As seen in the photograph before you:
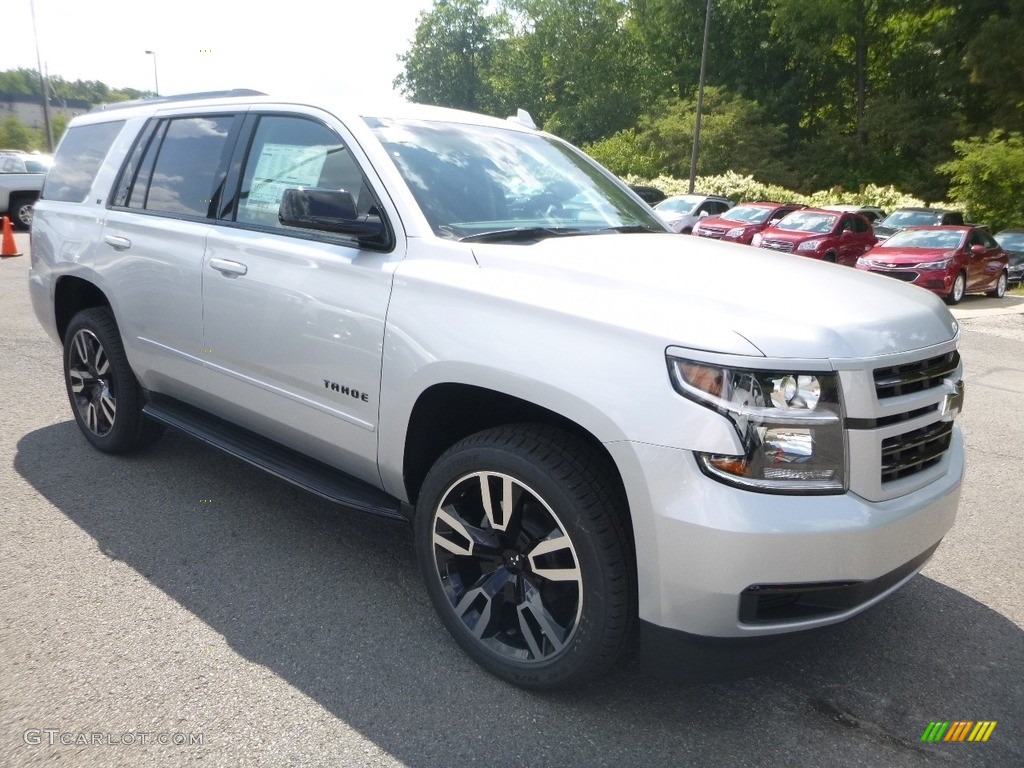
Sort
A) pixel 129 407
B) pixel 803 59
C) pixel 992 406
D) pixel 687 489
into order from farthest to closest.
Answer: pixel 803 59
pixel 992 406
pixel 129 407
pixel 687 489

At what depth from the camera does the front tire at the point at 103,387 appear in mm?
4621

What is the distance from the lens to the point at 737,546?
7.57 ft

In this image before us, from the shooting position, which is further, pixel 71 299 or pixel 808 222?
pixel 808 222

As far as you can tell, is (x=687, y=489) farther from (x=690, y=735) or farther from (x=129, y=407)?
(x=129, y=407)

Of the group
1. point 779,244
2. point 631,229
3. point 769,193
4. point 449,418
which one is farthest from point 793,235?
point 449,418

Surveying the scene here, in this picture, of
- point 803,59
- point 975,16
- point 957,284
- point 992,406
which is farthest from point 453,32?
point 992,406

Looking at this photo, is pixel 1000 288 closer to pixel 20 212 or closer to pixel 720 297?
pixel 720 297

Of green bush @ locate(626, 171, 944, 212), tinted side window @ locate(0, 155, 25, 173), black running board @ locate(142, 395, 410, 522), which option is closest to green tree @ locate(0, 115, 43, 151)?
tinted side window @ locate(0, 155, 25, 173)

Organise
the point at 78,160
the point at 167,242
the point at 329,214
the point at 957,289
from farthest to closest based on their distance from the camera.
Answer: the point at 957,289 → the point at 78,160 → the point at 167,242 → the point at 329,214

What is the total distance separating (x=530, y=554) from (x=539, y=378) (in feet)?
1.86

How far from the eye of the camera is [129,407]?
183 inches

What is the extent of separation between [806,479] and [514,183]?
184 cm

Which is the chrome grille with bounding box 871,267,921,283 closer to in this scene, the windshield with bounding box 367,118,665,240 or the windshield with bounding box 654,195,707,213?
the windshield with bounding box 654,195,707,213

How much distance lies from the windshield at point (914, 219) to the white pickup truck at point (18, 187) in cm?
2120
